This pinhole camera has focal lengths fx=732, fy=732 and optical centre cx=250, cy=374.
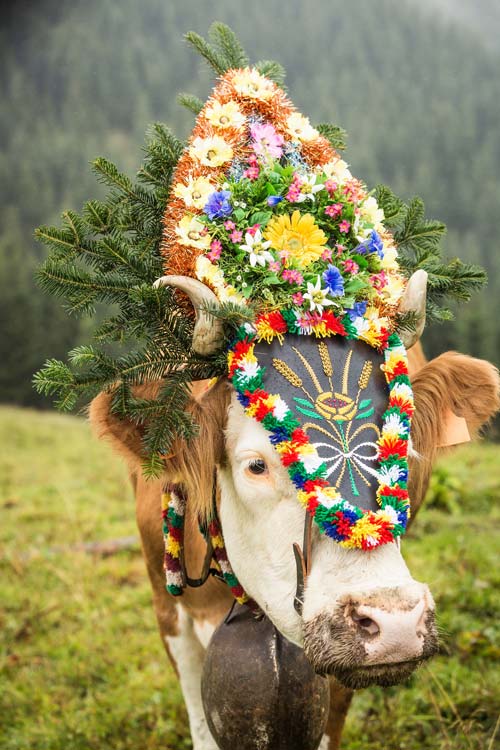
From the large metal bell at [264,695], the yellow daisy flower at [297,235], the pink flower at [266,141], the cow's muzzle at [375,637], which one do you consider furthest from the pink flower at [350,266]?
the large metal bell at [264,695]

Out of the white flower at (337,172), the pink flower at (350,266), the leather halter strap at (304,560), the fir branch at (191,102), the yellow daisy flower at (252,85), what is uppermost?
the fir branch at (191,102)

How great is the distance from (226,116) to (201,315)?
1045 millimetres

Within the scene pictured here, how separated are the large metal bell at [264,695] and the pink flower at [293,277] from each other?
1312mm

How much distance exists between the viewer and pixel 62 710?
15.0 feet

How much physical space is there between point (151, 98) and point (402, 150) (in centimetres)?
4842

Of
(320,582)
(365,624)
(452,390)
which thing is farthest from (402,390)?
(365,624)

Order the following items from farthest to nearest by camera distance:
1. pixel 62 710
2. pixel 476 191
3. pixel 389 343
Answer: pixel 476 191 < pixel 62 710 < pixel 389 343

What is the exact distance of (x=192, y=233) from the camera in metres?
2.89

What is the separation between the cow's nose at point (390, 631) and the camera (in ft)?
6.66

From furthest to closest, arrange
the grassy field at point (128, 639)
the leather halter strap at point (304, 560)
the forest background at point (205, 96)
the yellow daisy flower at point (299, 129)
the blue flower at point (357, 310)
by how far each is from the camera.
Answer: the forest background at point (205, 96)
the grassy field at point (128, 639)
the yellow daisy flower at point (299, 129)
the blue flower at point (357, 310)
the leather halter strap at point (304, 560)

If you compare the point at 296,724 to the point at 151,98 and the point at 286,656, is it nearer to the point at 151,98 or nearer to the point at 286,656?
the point at 286,656

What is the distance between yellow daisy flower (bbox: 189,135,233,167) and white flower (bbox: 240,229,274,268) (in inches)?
17.3

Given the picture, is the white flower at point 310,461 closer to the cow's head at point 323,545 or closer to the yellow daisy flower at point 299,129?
the cow's head at point 323,545

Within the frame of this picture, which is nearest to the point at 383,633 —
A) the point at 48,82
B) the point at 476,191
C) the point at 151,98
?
the point at 476,191
